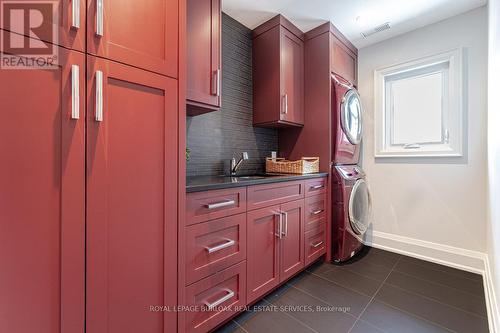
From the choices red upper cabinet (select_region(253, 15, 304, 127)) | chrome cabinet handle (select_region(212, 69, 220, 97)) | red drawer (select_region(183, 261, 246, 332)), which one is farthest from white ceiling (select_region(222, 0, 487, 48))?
red drawer (select_region(183, 261, 246, 332))

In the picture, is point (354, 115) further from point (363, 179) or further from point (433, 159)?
point (433, 159)

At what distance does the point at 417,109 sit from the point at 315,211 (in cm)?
167

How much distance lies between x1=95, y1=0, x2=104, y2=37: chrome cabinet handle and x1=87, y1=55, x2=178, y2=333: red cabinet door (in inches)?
4.0

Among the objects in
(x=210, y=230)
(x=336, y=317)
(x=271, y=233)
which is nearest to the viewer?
(x=210, y=230)

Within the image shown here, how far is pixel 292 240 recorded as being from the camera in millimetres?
1791

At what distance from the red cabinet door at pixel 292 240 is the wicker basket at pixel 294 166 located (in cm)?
32

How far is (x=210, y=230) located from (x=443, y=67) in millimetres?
2797

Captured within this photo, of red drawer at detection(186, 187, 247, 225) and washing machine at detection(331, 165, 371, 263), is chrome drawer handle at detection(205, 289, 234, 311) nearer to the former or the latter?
red drawer at detection(186, 187, 247, 225)

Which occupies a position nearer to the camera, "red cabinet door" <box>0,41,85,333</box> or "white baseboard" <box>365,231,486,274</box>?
"red cabinet door" <box>0,41,85,333</box>

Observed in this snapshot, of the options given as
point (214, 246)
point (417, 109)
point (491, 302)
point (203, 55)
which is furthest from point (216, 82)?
point (491, 302)

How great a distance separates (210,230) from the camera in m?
1.21

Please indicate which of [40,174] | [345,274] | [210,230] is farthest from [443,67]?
[40,174]

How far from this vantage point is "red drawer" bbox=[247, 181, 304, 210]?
147 cm

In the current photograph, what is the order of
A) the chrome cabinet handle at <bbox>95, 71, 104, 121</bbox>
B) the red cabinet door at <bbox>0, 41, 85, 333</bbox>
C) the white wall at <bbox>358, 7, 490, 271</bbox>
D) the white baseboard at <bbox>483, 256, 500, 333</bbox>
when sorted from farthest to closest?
1. the white wall at <bbox>358, 7, 490, 271</bbox>
2. the white baseboard at <bbox>483, 256, 500, 333</bbox>
3. the chrome cabinet handle at <bbox>95, 71, 104, 121</bbox>
4. the red cabinet door at <bbox>0, 41, 85, 333</bbox>
